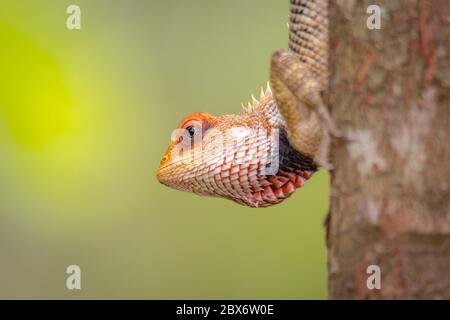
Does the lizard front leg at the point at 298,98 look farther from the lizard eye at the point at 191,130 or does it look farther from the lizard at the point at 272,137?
the lizard eye at the point at 191,130

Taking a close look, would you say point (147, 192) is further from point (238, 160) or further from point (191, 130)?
point (238, 160)

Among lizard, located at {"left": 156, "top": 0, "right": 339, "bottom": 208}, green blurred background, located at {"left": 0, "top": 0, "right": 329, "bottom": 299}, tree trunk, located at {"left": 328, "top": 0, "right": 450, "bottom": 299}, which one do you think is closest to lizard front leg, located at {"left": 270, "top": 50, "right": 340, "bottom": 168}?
lizard, located at {"left": 156, "top": 0, "right": 339, "bottom": 208}

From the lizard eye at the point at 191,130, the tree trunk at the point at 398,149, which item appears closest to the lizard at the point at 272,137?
the lizard eye at the point at 191,130

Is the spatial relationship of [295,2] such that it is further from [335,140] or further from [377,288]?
[377,288]

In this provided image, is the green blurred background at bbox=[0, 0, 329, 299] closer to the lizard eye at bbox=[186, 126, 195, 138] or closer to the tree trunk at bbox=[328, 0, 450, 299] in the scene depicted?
the lizard eye at bbox=[186, 126, 195, 138]

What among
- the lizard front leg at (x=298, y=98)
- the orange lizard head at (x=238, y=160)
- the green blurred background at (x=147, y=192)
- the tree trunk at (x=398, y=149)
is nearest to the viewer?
the tree trunk at (x=398, y=149)

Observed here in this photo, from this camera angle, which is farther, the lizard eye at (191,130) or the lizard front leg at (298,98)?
the lizard eye at (191,130)

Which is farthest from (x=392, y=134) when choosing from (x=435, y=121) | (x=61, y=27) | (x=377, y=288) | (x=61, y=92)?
(x=61, y=27)
